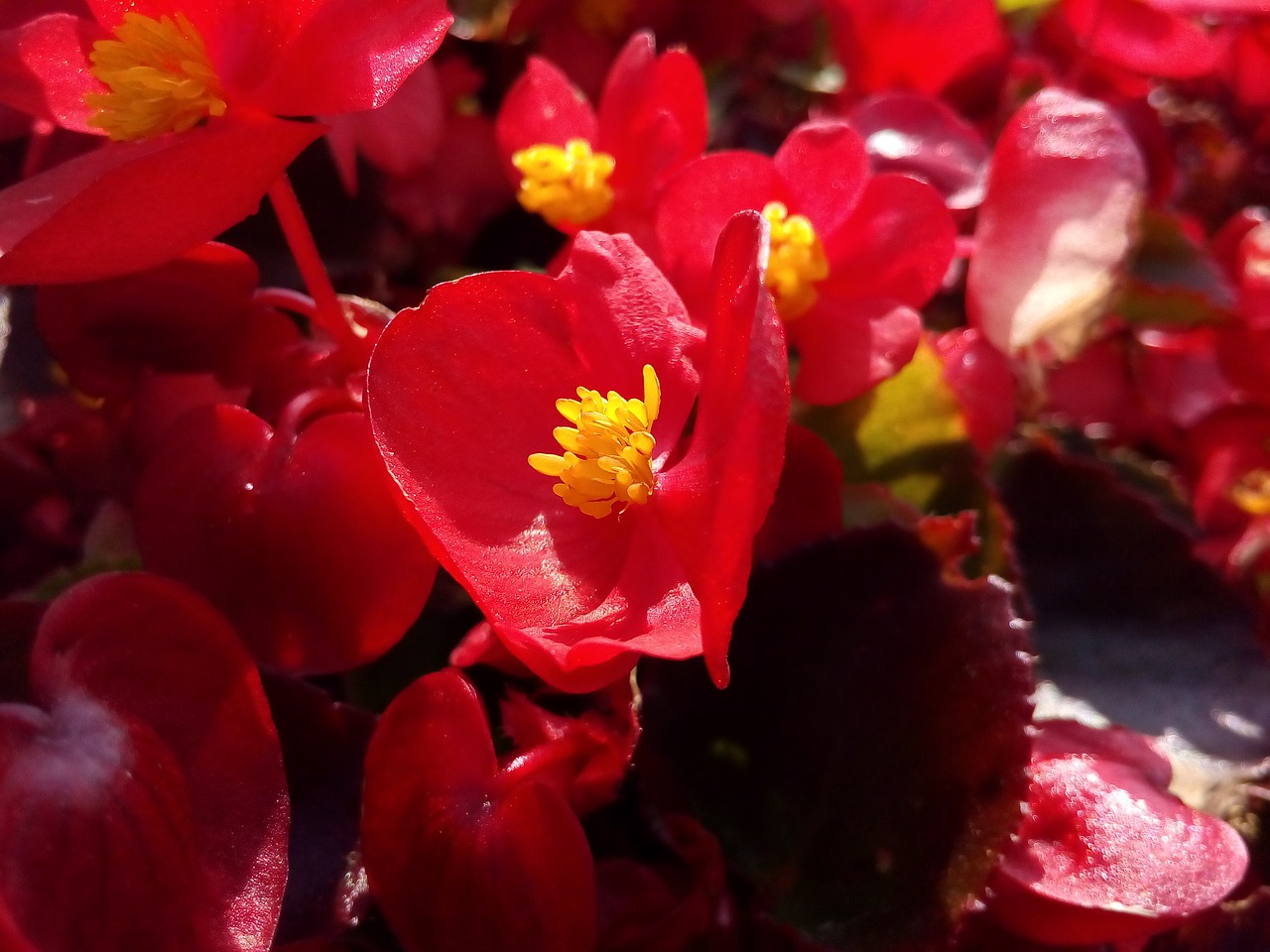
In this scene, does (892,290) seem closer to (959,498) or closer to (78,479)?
(959,498)

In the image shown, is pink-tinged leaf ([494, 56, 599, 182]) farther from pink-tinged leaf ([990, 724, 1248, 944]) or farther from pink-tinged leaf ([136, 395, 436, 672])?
pink-tinged leaf ([990, 724, 1248, 944])

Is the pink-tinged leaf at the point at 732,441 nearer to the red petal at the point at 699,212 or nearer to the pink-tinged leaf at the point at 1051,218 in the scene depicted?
the red petal at the point at 699,212

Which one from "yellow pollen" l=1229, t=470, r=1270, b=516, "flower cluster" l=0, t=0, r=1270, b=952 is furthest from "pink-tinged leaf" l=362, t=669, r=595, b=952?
"yellow pollen" l=1229, t=470, r=1270, b=516

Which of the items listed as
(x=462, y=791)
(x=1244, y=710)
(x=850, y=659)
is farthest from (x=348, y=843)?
(x=1244, y=710)

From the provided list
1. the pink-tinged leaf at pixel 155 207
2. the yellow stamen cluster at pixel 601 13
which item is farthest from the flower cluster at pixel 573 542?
the yellow stamen cluster at pixel 601 13

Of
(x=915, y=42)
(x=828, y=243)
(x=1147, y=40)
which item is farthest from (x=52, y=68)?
(x=1147, y=40)

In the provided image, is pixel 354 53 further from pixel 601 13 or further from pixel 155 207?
pixel 601 13
